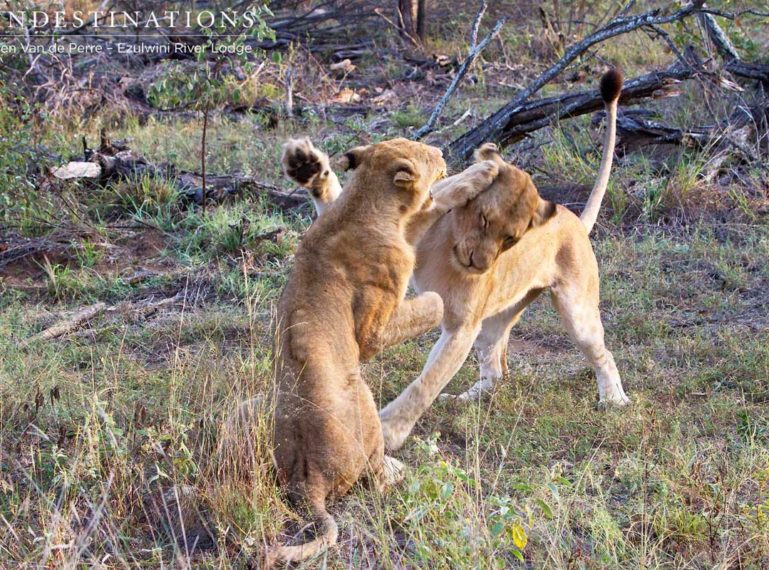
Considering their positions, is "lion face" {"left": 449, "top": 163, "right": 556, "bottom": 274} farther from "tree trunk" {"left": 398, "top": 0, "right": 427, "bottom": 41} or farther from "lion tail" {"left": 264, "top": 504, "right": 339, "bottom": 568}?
"tree trunk" {"left": 398, "top": 0, "right": 427, "bottom": 41}

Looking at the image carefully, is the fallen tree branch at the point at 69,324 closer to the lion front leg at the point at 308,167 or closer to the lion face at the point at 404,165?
the lion front leg at the point at 308,167

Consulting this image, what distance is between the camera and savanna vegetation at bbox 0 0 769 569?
3475 mm

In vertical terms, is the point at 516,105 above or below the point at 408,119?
above

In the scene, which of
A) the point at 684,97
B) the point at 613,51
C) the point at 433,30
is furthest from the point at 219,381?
the point at 433,30

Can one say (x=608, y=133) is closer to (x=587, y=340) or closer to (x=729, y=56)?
(x=587, y=340)

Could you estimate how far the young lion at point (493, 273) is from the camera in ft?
15.0

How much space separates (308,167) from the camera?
455 cm

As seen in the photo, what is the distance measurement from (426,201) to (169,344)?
204cm

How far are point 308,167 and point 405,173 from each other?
60 cm

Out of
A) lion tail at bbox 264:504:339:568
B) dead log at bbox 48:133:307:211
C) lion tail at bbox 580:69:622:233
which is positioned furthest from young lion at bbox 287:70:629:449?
dead log at bbox 48:133:307:211

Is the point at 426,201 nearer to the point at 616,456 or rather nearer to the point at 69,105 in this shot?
the point at 616,456

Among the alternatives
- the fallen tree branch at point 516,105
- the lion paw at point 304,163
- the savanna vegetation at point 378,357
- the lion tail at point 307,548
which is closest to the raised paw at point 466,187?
the lion paw at point 304,163

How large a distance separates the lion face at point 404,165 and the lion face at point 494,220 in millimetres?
332

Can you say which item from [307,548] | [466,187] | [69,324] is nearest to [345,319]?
[307,548]
